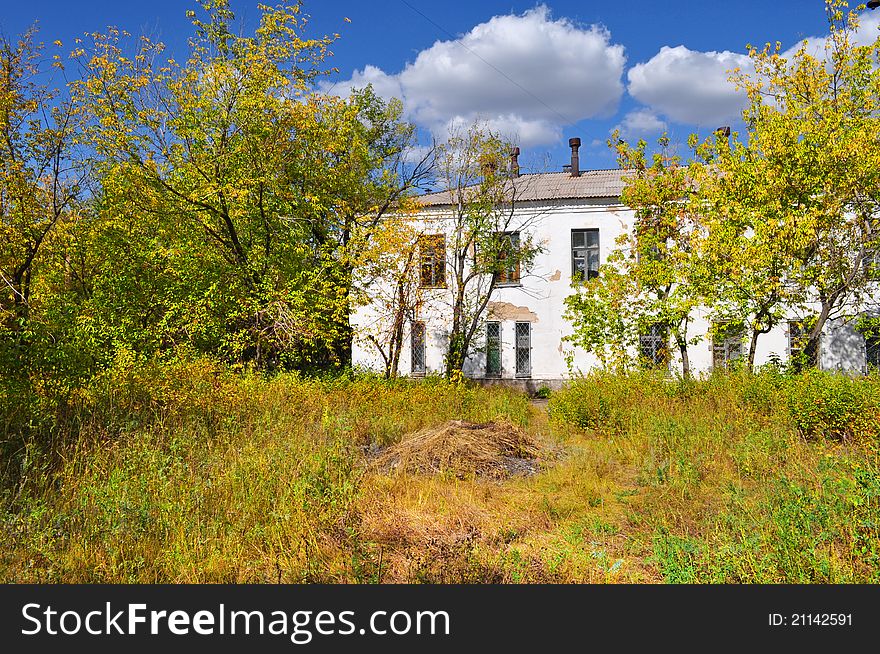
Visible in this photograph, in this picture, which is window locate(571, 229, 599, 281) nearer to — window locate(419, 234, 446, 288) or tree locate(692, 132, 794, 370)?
window locate(419, 234, 446, 288)

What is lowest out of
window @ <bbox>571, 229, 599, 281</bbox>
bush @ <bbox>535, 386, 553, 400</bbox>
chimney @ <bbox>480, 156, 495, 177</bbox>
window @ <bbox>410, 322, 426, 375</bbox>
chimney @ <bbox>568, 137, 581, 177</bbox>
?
bush @ <bbox>535, 386, 553, 400</bbox>

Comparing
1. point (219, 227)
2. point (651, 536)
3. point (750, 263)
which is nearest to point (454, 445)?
point (651, 536)

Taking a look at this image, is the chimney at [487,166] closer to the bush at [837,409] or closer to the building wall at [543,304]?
the building wall at [543,304]

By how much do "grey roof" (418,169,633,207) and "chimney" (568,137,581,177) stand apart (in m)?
0.20

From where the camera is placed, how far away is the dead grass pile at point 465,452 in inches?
278

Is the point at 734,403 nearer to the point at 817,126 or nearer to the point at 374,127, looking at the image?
the point at 817,126

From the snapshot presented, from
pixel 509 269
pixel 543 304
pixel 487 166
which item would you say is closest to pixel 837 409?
pixel 487 166

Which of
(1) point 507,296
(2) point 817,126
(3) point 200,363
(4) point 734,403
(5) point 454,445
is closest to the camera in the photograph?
(5) point 454,445

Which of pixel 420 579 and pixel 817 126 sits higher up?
pixel 817 126

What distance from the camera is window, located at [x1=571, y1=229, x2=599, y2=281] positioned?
20578 mm

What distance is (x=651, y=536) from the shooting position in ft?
15.6

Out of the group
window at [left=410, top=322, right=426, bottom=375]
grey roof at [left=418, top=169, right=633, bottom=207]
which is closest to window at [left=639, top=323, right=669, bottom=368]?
grey roof at [left=418, top=169, right=633, bottom=207]

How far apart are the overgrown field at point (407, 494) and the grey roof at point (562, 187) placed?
1243 cm

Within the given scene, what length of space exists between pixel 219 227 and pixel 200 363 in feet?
14.9
